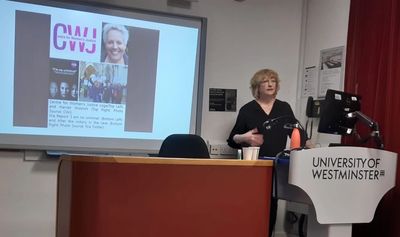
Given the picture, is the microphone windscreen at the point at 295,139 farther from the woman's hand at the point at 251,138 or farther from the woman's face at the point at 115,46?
the woman's face at the point at 115,46

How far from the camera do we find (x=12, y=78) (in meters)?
3.10

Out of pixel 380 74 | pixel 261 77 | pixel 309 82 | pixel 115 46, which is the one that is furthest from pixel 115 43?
pixel 380 74

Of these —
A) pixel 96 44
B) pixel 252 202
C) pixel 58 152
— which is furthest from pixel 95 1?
pixel 252 202

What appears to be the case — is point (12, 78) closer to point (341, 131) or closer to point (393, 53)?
point (341, 131)

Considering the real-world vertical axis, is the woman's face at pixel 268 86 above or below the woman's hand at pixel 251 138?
above

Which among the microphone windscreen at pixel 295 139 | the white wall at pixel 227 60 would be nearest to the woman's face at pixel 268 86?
the white wall at pixel 227 60

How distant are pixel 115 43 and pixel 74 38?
310 millimetres

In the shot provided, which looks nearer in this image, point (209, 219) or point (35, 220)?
point (209, 219)

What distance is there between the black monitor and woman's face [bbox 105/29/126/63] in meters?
1.79

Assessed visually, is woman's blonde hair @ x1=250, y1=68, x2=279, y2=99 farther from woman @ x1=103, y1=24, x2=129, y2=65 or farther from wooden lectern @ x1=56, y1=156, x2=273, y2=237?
wooden lectern @ x1=56, y1=156, x2=273, y2=237

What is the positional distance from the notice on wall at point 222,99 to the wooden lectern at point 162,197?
1.84 meters

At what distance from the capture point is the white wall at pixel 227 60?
318 cm

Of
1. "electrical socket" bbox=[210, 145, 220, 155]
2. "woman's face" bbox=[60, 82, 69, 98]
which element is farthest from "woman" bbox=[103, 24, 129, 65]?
"electrical socket" bbox=[210, 145, 220, 155]

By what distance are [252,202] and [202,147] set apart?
77cm
